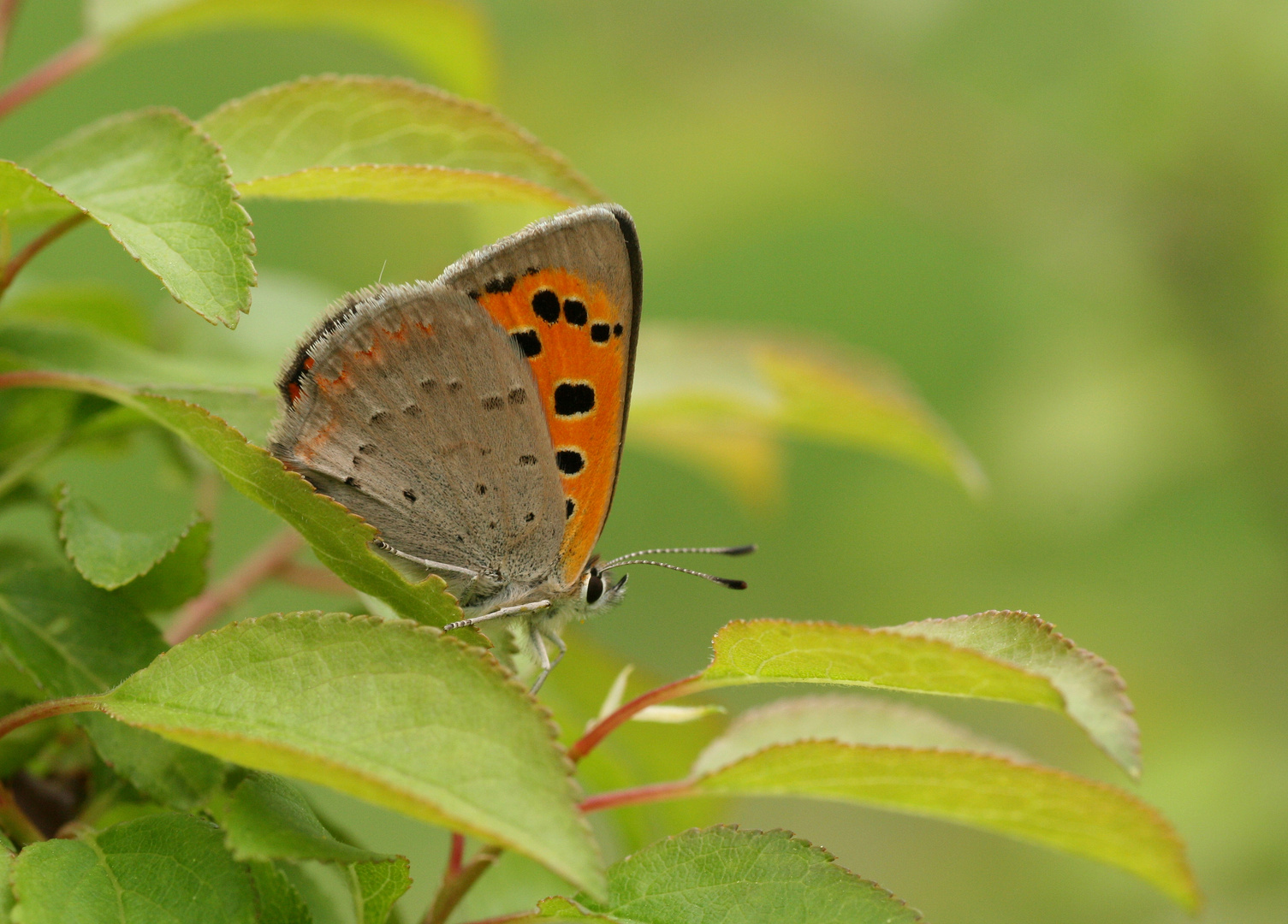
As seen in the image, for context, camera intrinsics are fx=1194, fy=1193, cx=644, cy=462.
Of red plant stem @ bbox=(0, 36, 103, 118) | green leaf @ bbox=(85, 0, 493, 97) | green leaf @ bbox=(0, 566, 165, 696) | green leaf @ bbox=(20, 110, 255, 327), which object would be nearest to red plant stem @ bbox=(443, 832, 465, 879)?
green leaf @ bbox=(0, 566, 165, 696)

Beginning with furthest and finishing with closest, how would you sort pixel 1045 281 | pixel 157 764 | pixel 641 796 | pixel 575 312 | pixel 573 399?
pixel 1045 281 < pixel 573 399 < pixel 575 312 < pixel 641 796 < pixel 157 764

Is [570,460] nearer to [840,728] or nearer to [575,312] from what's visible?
[575,312]

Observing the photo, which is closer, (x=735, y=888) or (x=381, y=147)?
(x=735, y=888)

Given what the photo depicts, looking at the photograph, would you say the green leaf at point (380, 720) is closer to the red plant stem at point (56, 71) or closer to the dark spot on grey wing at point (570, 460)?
the dark spot on grey wing at point (570, 460)

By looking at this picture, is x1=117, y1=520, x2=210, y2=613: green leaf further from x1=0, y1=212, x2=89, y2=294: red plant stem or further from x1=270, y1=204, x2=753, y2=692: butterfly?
x1=0, y1=212, x2=89, y2=294: red plant stem

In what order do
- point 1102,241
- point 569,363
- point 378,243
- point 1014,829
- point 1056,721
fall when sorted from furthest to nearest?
point 378,243
point 1056,721
point 1102,241
point 569,363
point 1014,829

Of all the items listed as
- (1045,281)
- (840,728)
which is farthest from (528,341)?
(1045,281)

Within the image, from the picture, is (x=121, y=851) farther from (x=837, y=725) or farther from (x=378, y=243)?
(x=378, y=243)

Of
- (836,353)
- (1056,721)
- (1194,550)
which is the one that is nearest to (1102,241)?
(1194,550)
